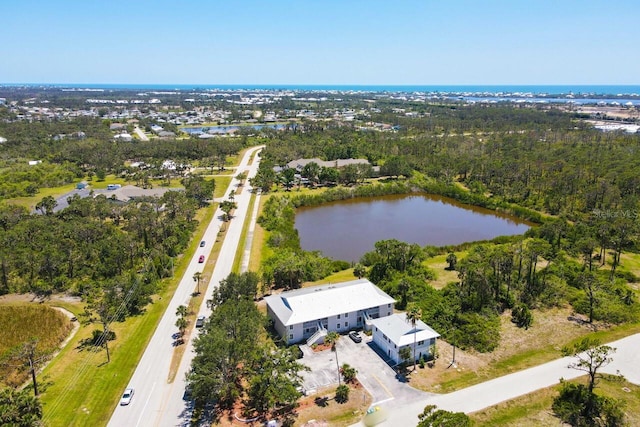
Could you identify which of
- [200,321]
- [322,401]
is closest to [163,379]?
[200,321]

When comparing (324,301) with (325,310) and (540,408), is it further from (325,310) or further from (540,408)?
(540,408)

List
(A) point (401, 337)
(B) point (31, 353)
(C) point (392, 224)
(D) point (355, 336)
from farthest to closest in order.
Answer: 1. (C) point (392, 224)
2. (D) point (355, 336)
3. (A) point (401, 337)
4. (B) point (31, 353)

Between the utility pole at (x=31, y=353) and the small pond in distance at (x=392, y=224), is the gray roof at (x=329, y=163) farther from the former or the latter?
the utility pole at (x=31, y=353)

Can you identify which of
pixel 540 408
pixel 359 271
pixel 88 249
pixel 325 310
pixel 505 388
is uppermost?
pixel 88 249

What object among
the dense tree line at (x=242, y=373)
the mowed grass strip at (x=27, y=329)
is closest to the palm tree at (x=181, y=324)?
the dense tree line at (x=242, y=373)

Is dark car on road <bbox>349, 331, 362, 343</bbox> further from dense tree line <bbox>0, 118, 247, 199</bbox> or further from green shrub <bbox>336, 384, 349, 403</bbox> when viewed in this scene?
dense tree line <bbox>0, 118, 247, 199</bbox>

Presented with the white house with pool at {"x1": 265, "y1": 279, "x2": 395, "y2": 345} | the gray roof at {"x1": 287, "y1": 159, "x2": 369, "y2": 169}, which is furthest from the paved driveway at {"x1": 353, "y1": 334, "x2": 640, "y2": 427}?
the gray roof at {"x1": 287, "y1": 159, "x2": 369, "y2": 169}

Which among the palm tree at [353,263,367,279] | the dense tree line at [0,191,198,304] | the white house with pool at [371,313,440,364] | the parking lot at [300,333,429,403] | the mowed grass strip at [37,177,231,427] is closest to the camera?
the mowed grass strip at [37,177,231,427]
